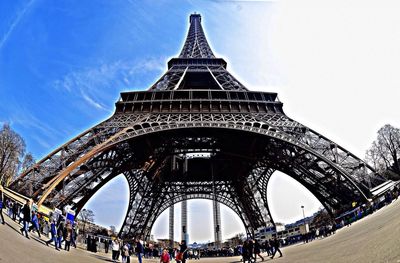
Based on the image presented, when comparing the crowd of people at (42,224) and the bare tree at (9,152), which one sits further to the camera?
the bare tree at (9,152)

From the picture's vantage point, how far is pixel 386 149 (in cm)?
3219

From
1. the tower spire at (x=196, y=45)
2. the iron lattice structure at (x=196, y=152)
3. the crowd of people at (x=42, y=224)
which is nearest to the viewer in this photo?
the crowd of people at (x=42, y=224)

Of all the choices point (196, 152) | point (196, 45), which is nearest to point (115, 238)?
point (196, 152)

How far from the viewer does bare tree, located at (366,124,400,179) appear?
31.3 meters

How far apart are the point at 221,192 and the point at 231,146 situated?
1188cm

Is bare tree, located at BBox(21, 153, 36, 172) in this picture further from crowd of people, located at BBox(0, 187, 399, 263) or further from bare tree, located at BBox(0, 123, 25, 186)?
crowd of people, located at BBox(0, 187, 399, 263)

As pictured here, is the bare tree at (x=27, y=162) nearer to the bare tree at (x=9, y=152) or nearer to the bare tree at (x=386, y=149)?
the bare tree at (x=9, y=152)

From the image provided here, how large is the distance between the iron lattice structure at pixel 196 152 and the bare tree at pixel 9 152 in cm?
1070

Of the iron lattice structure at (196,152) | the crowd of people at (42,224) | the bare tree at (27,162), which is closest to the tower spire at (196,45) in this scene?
the iron lattice structure at (196,152)

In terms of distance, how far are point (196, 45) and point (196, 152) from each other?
21745 mm

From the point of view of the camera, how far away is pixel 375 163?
108ft

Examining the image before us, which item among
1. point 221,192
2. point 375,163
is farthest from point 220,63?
point 375,163

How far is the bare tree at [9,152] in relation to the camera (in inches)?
1110

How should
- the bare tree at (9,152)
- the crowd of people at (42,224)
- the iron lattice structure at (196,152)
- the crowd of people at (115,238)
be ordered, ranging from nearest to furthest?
1. the crowd of people at (115,238)
2. the crowd of people at (42,224)
3. the iron lattice structure at (196,152)
4. the bare tree at (9,152)
